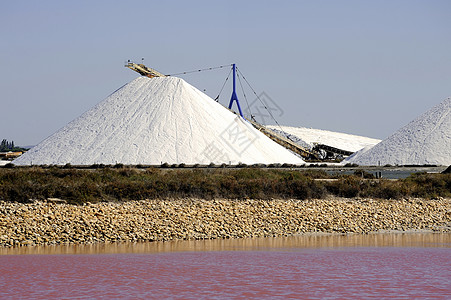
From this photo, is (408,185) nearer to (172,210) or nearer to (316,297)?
(172,210)

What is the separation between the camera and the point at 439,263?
1205 centimetres

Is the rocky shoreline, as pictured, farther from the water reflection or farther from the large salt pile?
the large salt pile

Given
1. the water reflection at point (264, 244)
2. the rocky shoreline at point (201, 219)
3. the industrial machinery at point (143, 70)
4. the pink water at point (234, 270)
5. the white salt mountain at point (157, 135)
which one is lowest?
the pink water at point (234, 270)

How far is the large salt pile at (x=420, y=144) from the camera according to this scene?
47781 mm

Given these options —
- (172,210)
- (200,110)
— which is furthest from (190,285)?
(200,110)

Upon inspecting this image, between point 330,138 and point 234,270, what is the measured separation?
97.5m

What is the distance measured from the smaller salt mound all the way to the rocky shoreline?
78400mm

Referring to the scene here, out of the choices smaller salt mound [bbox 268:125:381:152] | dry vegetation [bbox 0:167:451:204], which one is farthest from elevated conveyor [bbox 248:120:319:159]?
smaller salt mound [bbox 268:125:381:152]

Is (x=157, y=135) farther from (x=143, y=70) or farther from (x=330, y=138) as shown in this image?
(x=330, y=138)

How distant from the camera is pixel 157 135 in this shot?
129 feet

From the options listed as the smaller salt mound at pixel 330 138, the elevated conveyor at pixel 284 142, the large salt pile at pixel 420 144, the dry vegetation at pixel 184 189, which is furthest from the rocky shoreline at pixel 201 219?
the smaller salt mound at pixel 330 138

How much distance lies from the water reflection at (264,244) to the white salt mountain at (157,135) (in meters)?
21.6

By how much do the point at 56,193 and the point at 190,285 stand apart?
326 inches

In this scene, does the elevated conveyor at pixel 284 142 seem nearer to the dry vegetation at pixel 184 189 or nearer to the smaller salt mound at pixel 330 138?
the dry vegetation at pixel 184 189
